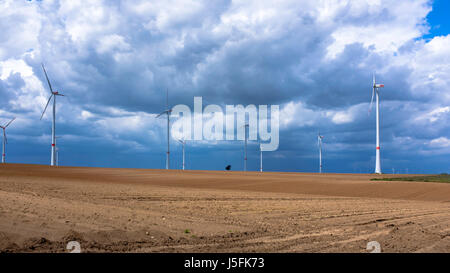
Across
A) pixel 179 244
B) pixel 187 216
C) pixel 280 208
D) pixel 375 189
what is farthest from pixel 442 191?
pixel 179 244

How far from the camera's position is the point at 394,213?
23.5 m
